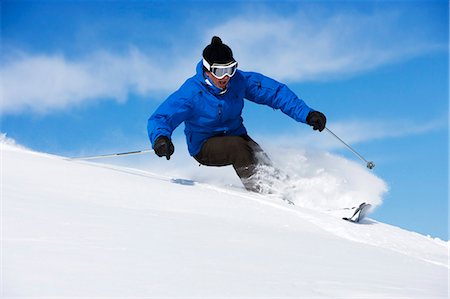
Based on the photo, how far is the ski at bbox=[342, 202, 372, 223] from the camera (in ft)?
17.1

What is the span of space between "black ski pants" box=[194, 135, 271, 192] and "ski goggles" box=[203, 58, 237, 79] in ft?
2.28

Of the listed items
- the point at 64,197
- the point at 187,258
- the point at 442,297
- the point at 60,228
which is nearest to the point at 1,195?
the point at 64,197

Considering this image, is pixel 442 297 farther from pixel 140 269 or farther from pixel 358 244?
pixel 358 244

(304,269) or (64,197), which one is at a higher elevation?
(64,197)

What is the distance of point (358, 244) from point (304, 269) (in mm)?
1438

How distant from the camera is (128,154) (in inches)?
239

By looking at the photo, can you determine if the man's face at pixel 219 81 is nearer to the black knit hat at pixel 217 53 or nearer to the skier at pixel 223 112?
the skier at pixel 223 112

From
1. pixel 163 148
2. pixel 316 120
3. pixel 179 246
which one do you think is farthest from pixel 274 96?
pixel 179 246

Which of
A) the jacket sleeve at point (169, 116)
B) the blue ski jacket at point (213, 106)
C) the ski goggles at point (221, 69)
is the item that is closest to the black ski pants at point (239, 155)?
the blue ski jacket at point (213, 106)

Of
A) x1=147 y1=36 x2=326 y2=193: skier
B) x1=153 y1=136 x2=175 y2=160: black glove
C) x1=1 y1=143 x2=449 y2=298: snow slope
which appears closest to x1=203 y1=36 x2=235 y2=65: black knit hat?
x1=147 y1=36 x2=326 y2=193: skier

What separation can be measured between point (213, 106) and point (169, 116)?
1.66ft

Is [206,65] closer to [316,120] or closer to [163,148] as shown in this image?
[163,148]

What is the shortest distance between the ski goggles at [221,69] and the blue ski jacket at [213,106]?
0.43 feet

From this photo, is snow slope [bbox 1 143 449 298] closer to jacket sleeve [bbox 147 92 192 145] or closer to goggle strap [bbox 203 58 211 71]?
jacket sleeve [bbox 147 92 192 145]
